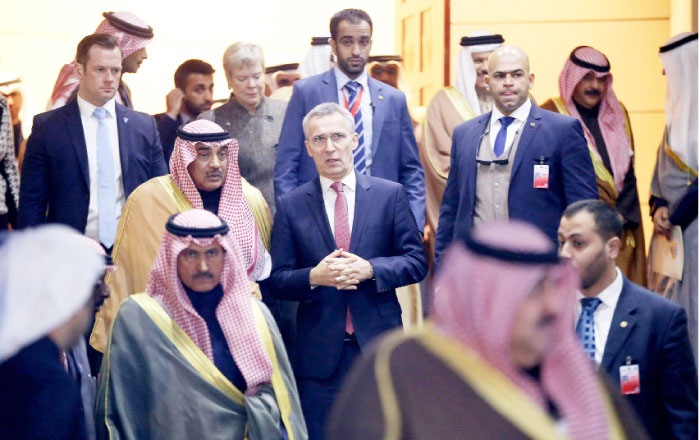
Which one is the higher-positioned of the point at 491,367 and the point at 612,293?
the point at 491,367

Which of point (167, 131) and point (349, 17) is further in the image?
point (167, 131)

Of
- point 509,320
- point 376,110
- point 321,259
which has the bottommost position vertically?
point 321,259

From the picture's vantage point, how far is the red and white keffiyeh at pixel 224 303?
374 centimetres

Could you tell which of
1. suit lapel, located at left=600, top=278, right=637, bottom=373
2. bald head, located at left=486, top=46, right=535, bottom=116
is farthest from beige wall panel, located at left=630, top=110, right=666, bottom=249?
suit lapel, located at left=600, top=278, right=637, bottom=373

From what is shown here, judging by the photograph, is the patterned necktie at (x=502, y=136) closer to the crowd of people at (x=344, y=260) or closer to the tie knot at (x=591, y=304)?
the crowd of people at (x=344, y=260)

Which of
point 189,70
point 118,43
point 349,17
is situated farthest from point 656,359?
point 189,70

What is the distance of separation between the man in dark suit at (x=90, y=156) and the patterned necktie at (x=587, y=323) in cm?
203

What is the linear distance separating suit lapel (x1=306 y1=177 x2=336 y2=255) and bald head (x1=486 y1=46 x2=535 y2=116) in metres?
0.91

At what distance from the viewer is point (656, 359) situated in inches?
137

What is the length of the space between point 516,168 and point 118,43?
7.04ft

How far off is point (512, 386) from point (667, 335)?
5.00 feet

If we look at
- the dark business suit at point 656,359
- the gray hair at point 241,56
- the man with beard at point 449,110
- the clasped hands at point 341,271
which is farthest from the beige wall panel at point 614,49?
the dark business suit at point 656,359

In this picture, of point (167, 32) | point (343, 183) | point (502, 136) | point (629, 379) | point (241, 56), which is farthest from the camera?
point (167, 32)

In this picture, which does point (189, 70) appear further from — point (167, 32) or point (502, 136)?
point (502, 136)
